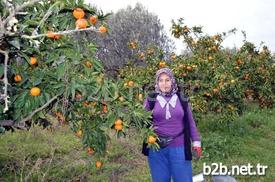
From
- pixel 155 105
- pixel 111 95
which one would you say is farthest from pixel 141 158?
pixel 111 95

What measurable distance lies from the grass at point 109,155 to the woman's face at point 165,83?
181 centimetres

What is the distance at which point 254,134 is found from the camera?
29.9ft

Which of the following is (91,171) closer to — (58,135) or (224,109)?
(58,135)

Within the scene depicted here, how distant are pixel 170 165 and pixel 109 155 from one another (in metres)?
2.85

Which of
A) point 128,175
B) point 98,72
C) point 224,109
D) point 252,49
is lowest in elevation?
point 128,175

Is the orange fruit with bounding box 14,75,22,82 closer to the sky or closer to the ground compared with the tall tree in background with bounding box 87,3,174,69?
closer to the ground

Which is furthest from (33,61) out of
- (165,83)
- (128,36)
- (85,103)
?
(128,36)

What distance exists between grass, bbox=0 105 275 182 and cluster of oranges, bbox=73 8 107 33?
9.66 feet

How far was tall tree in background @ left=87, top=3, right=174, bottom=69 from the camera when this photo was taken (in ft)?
46.3

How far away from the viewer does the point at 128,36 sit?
14820mm

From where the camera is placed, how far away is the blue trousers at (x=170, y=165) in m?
4.17

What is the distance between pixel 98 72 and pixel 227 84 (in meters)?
4.80

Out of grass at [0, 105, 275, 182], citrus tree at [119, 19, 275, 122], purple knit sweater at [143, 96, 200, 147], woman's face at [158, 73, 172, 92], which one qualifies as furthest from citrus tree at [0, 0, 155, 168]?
citrus tree at [119, 19, 275, 122]

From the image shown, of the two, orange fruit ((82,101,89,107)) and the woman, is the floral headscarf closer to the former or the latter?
the woman
